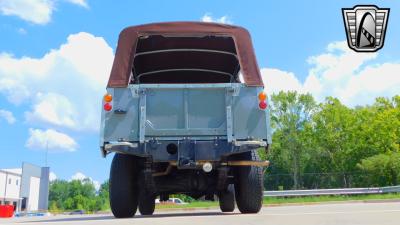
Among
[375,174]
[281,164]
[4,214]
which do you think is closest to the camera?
[4,214]

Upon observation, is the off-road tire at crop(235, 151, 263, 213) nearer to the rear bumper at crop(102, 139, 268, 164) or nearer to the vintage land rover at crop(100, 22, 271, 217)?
the vintage land rover at crop(100, 22, 271, 217)

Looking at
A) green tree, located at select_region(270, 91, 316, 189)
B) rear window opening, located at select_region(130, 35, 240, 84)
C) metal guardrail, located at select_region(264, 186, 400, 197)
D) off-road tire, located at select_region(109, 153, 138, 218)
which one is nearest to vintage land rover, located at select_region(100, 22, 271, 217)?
off-road tire, located at select_region(109, 153, 138, 218)

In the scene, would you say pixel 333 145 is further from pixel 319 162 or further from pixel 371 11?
pixel 371 11

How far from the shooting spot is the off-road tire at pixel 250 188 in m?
7.06

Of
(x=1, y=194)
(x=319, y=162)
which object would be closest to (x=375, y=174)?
(x=319, y=162)

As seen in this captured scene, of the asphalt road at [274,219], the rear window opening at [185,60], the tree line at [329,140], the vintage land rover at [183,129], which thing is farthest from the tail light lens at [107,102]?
the tree line at [329,140]

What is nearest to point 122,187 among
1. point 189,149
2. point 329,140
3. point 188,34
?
point 189,149

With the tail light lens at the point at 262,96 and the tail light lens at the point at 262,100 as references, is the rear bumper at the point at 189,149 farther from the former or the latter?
the tail light lens at the point at 262,96

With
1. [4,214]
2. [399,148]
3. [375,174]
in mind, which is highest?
[399,148]

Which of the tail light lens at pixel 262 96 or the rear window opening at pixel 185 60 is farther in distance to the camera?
the rear window opening at pixel 185 60

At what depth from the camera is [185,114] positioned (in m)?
A: 6.95

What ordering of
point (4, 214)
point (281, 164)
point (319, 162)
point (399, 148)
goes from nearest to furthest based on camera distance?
point (4, 214) → point (399, 148) → point (319, 162) → point (281, 164)

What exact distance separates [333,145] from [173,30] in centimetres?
5190

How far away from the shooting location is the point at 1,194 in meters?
53.5
